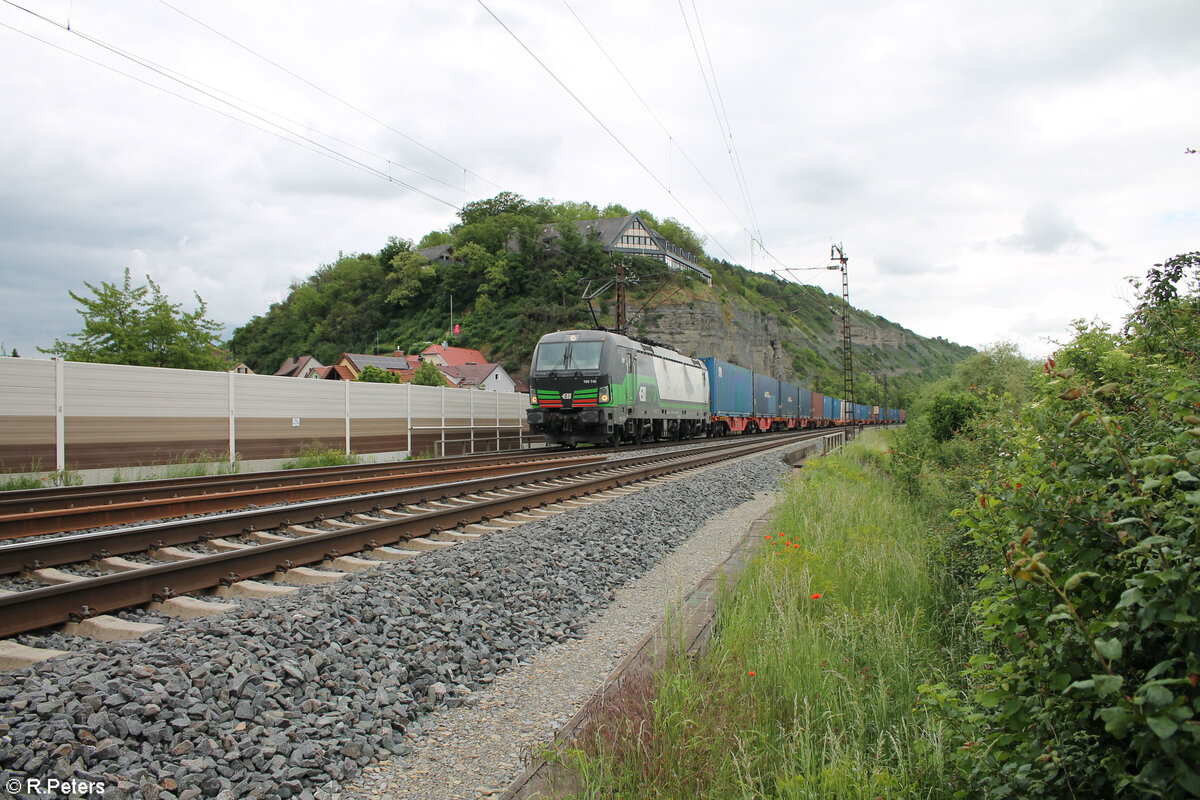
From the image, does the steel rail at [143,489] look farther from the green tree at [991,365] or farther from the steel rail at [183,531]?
the green tree at [991,365]

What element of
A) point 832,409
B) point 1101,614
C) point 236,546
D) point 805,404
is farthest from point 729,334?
point 1101,614

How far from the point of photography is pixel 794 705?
333 centimetres

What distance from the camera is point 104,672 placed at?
343cm

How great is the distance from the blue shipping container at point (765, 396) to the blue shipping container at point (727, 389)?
1.57 m

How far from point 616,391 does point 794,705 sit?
17.5m

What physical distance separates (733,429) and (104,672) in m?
36.0

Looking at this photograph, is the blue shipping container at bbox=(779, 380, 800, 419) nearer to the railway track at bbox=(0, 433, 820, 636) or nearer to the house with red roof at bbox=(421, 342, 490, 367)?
the railway track at bbox=(0, 433, 820, 636)

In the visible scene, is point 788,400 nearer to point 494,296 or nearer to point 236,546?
point 236,546

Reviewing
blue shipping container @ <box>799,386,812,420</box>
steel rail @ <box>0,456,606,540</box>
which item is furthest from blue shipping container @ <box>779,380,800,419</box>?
steel rail @ <box>0,456,606,540</box>

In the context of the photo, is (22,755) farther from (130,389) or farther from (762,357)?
(762,357)

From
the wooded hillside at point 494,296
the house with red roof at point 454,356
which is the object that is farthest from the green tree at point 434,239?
the house with red roof at point 454,356

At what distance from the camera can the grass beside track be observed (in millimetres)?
2893

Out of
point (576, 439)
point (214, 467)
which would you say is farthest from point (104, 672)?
point (576, 439)

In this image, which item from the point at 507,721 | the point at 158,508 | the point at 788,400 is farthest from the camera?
the point at 788,400
